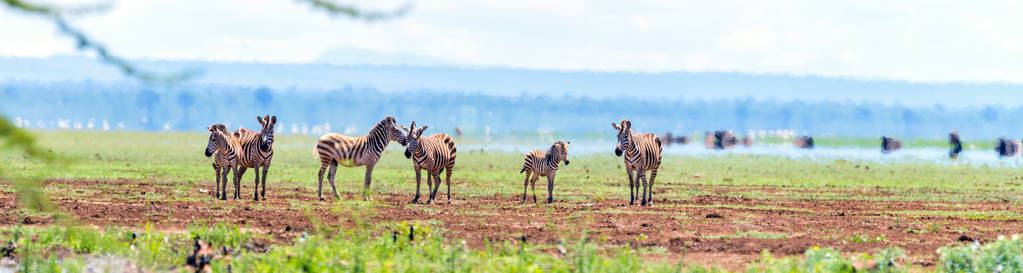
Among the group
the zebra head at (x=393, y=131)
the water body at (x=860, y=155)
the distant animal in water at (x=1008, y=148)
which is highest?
the distant animal in water at (x=1008, y=148)

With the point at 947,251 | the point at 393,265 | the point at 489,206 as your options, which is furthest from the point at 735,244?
the point at 489,206

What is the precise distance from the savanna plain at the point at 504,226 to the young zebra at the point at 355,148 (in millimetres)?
676

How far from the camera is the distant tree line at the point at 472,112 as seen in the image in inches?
6063

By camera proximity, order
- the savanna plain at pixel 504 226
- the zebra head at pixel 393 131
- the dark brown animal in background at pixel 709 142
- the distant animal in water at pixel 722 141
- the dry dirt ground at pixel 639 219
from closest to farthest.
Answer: the savanna plain at pixel 504 226
the dry dirt ground at pixel 639 219
the zebra head at pixel 393 131
the distant animal in water at pixel 722 141
the dark brown animal in background at pixel 709 142

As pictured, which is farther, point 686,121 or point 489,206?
point 686,121

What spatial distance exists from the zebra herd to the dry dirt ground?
1.70ft

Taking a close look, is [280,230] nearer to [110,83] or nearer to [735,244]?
[735,244]

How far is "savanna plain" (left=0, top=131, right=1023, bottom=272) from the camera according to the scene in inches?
433

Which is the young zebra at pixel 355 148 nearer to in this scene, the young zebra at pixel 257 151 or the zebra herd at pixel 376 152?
the zebra herd at pixel 376 152

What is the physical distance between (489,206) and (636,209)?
2486 millimetres

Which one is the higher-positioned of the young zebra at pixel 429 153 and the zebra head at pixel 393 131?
the zebra head at pixel 393 131

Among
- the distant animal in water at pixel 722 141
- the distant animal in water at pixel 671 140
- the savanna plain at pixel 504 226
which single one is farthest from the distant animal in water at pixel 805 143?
the savanna plain at pixel 504 226

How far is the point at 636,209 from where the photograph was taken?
66.4 ft

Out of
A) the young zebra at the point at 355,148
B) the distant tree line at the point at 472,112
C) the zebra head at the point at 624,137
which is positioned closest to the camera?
the zebra head at the point at 624,137
